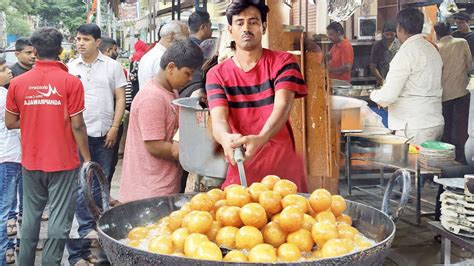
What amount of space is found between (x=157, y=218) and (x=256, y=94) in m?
1.00

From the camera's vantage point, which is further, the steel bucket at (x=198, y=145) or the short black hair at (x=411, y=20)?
the short black hair at (x=411, y=20)

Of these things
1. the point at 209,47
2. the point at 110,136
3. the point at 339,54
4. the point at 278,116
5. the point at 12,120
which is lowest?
the point at 110,136

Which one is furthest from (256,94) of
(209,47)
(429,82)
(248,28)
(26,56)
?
(26,56)

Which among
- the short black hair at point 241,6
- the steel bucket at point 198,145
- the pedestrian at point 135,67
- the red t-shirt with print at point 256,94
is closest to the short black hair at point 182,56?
the steel bucket at point 198,145

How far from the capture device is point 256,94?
294 centimetres

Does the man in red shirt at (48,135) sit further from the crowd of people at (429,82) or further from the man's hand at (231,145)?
the crowd of people at (429,82)

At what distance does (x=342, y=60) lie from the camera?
17.7ft

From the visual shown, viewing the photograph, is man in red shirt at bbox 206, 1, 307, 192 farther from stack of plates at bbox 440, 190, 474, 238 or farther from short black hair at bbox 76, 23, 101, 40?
short black hair at bbox 76, 23, 101, 40

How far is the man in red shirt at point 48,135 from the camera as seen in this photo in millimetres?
4059

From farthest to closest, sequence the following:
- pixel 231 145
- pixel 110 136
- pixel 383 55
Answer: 1. pixel 110 136
2. pixel 383 55
3. pixel 231 145

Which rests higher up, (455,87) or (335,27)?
(335,27)

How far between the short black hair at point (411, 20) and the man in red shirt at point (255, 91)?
220cm

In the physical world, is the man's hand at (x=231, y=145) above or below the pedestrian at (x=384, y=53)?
below

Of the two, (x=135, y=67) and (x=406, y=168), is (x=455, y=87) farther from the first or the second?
(x=135, y=67)
